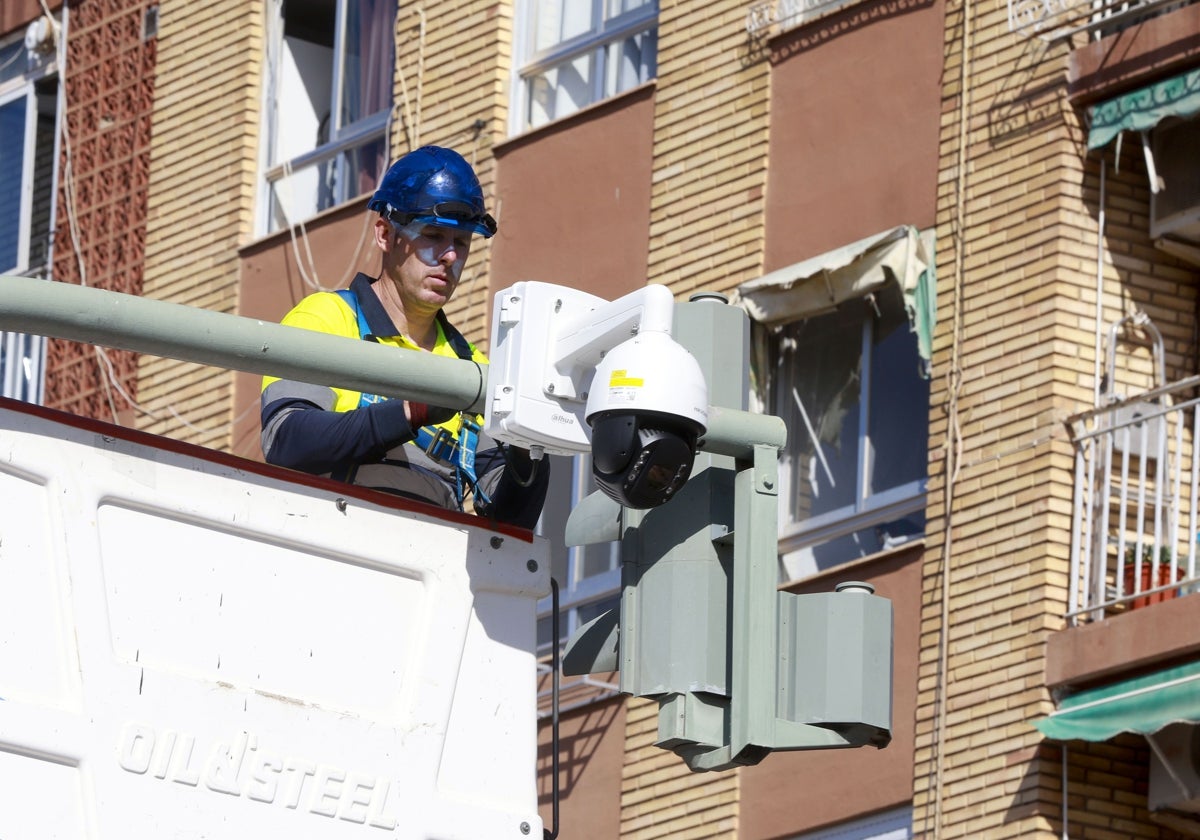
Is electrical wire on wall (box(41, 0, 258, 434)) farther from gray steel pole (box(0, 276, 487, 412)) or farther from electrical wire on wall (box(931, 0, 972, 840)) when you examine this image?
gray steel pole (box(0, 276, 487, 412))

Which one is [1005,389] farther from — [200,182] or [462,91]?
[200,182]

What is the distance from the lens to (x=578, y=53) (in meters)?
19.7

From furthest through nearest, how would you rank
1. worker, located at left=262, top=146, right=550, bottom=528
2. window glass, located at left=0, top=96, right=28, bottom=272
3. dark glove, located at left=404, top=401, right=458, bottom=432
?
1. window glass, located at left=0, top=96, right=28, bottom=272
2. worker, located at left=262, top=146, right=550, bottom=528
3. dark glove, located at left=404, top=401, right=458, bottom=432

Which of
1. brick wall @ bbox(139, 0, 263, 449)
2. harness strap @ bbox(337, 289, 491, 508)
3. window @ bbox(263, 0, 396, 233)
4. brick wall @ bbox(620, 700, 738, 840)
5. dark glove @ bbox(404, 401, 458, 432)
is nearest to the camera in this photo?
dark glove @ bbox(404, 401, 458, 432)

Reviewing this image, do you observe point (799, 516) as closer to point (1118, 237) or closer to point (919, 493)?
Answer: point (919, 493)

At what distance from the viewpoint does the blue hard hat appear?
7355 millimetres

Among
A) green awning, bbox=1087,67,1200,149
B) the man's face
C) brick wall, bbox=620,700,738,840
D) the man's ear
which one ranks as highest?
green awning, bbox=1087,67,1200,149

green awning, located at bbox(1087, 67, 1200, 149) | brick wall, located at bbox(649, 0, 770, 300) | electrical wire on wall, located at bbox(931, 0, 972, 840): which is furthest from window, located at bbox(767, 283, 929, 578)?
green awning, located at bbox(1087, 67, 1200, 149)

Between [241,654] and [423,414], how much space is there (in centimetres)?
83

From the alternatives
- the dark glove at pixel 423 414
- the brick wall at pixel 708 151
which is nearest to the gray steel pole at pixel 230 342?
the dark glove at pixel 423 414

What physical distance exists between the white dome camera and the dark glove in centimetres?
68

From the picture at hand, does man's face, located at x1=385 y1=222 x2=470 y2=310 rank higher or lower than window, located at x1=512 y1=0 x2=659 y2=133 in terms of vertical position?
lower

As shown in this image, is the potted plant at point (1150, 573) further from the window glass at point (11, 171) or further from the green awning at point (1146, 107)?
the window glass at point (11, 171)

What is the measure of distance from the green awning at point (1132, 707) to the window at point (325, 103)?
8298 millimetres
